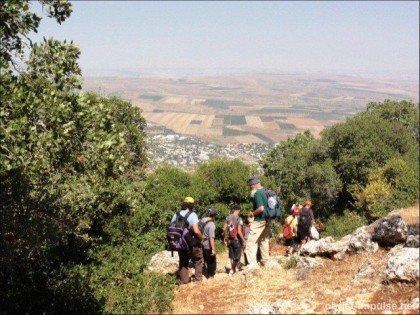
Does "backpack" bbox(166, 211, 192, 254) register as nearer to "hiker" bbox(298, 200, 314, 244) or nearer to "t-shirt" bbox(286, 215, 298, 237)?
"hiker" bbox(298, 200, 314, 244)

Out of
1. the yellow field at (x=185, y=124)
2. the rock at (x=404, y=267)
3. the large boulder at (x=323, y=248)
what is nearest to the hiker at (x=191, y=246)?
the large boulder at (x=323, y=248)

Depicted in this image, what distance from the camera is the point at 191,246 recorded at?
441 inches

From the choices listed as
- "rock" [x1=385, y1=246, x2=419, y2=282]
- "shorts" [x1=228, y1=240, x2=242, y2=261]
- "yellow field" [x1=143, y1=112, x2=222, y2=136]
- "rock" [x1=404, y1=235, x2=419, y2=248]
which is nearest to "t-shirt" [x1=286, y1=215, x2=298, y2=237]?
"shorts" [x1=228, y1=240, x2=242, y2=261]

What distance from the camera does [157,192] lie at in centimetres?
2480

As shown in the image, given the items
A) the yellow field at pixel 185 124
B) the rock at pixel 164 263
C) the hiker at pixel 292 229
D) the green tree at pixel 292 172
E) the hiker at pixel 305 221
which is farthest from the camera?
the yellow field at pixel 185 124

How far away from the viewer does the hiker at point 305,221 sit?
15.5 m

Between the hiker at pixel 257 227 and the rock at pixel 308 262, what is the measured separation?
117 cm

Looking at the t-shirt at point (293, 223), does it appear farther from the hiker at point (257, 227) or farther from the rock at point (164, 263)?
the rock at point (164, 263)

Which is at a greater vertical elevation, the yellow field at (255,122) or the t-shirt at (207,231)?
the t-shirt at (207,231)

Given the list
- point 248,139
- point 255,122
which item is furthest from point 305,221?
point 255,122

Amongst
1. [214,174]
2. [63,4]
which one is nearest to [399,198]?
[214,174]

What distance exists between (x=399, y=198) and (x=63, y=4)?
25.4m

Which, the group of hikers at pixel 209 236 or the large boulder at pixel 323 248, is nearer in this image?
the group of hikers at pixel 209 236

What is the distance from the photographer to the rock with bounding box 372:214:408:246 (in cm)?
1156
